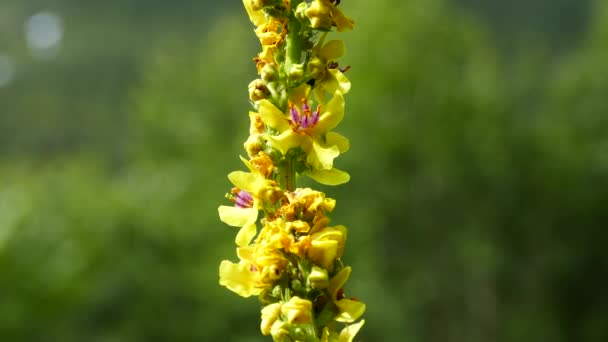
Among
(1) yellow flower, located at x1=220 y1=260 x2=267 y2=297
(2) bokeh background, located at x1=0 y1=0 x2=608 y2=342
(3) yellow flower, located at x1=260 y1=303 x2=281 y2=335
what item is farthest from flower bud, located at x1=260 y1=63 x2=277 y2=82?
(2) bokeh background, located at x1=0 y1=0 x2=608 y2=342

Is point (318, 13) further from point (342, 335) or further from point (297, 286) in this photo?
point (342, 335)

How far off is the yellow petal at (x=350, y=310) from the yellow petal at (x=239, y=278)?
243mm

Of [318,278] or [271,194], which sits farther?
[271,194]

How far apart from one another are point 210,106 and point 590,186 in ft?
43.0

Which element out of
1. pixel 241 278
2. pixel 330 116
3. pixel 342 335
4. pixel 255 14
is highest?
pixel 255 14

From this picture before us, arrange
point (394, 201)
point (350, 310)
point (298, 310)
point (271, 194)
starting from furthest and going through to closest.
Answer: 1. point (394, 201)
2. point (271, 194)
3. point (350, 310)
4. point (298, 310)

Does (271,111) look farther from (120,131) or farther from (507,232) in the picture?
(120,131)

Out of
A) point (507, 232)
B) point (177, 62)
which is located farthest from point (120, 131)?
point (507, 232)

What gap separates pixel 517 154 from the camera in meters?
23.2

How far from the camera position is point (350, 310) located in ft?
7.18

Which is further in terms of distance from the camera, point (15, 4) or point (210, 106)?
point (15, 4)

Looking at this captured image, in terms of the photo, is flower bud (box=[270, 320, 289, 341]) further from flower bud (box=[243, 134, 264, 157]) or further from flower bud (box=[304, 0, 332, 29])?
flower bud (box=[304, 0, 332, 29])

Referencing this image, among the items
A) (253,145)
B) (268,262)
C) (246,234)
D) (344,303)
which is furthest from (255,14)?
(344,303)

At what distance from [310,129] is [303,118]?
0.04 m
